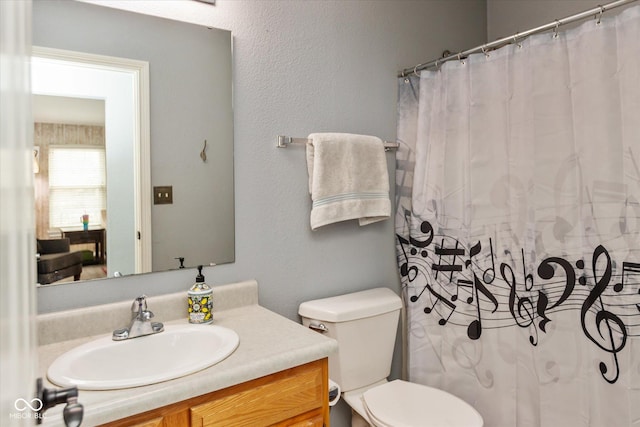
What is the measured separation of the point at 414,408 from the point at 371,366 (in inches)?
10.2

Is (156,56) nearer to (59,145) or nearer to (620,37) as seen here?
(59,145)

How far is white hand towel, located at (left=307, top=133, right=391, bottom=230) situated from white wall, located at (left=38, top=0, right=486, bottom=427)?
72 mm

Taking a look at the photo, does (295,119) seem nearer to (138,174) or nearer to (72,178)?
(138,174)

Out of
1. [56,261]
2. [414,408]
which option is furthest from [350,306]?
[56,261]

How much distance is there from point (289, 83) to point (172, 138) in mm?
541

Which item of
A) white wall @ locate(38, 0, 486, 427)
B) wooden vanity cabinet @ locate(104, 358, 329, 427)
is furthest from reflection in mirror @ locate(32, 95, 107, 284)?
wooden vanity cabinet @ locate(104, 358, 329, 427)

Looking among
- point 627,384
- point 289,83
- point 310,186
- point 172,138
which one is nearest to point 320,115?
point 289,83

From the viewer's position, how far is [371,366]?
1.80 meters

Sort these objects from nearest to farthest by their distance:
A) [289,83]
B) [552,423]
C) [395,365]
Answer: [552,423], [289,83], [395,365]

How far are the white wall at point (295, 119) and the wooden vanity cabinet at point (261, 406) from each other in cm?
50

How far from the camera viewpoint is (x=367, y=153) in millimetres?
1852

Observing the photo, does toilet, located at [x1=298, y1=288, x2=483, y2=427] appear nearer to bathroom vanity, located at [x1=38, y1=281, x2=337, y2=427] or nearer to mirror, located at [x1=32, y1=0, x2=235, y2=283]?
bathroom vanity, located at [x1=38, y1=281, x2=337, y2=427]

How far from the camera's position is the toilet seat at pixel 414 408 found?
1499 millimetres

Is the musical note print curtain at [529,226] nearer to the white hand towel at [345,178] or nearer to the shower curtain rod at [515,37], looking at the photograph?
the shower curtain rod at [515,37]
